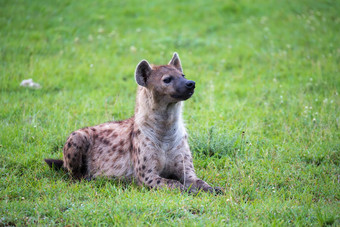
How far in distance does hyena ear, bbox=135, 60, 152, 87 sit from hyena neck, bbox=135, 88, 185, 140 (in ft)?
0.49

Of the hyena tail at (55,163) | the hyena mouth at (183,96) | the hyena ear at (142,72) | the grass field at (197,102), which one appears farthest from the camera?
the hyena tail at (55,163)

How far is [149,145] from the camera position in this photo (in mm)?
4898

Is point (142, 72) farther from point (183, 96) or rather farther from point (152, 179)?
point (152, 179)

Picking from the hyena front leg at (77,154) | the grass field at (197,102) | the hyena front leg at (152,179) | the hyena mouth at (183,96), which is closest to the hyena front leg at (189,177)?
the hyena front leg at (152,179)

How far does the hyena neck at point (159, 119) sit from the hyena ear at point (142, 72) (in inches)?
5.9

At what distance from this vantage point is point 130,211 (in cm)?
388

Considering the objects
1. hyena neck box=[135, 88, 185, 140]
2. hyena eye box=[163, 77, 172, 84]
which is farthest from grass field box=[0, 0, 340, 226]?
hyena eye box=[163, 77, 172, 84]

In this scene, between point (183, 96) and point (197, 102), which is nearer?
point (183, 96)

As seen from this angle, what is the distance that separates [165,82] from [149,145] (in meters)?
0.78

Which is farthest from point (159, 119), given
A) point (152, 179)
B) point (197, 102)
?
point (197, 102)

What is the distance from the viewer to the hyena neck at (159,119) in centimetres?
496

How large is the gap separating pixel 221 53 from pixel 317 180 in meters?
5.65

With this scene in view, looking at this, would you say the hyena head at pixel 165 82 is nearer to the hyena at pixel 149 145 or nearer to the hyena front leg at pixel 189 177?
the hyena at pixel 149 145

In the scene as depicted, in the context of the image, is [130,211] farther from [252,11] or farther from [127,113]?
[252,11]
